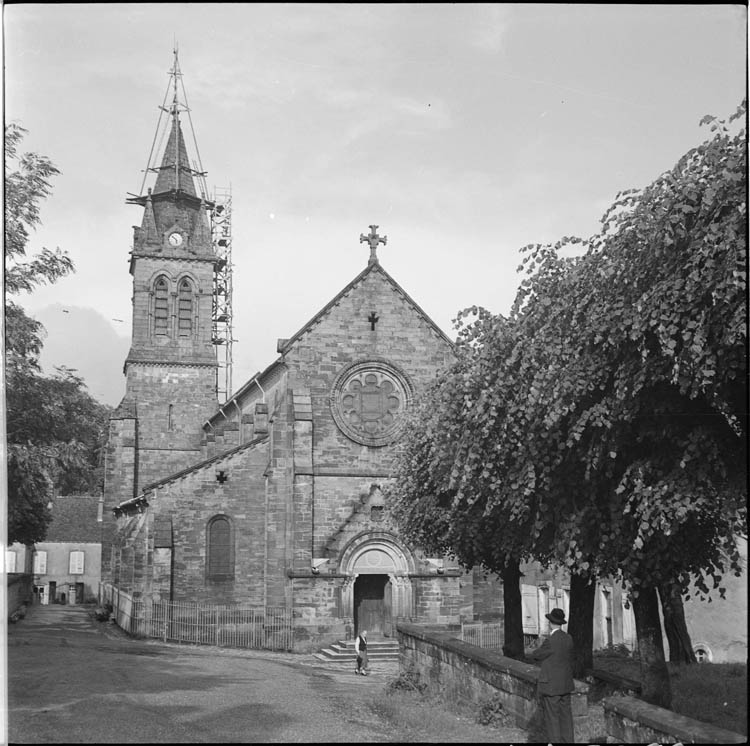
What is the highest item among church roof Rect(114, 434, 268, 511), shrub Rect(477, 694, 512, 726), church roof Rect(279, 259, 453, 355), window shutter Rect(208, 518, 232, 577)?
church roof Rect(279, 259, 453, 355)

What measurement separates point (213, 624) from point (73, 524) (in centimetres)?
3065

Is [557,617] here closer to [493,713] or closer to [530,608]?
[493,713]

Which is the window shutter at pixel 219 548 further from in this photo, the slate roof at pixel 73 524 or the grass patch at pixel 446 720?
the slate roof at pixel 73 524

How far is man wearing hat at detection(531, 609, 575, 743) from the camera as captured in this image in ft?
36.5

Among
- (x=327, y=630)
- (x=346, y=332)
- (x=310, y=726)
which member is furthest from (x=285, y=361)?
(x=310, y=726)

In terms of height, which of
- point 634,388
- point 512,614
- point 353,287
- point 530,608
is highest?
point 353,287

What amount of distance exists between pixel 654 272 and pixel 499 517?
7.79 metres

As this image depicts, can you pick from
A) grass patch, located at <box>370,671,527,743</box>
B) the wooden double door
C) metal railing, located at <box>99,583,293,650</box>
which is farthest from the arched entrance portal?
grass patch, located at <box>370,671,527,743</box>

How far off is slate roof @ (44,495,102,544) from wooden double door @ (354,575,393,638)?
3100cm

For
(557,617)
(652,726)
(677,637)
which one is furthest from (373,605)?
(652,726)

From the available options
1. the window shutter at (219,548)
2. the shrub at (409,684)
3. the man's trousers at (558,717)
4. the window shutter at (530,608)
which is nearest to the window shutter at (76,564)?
the window shutter at (219,548)

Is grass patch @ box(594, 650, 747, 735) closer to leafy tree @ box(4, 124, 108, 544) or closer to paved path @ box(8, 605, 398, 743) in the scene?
paved path @ box(8, 605, 398, 743)

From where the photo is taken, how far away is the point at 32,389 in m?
17.1

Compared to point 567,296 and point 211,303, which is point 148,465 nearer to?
point 211,303
